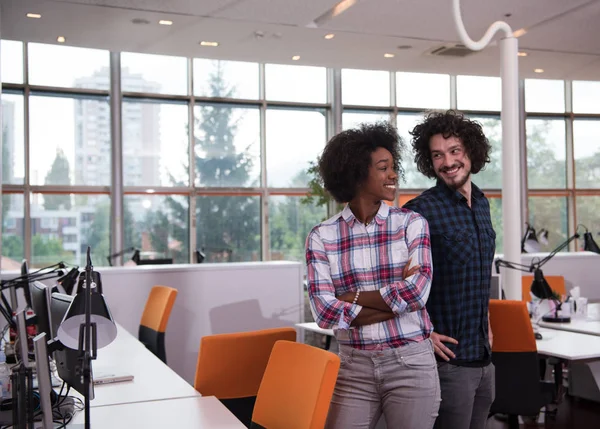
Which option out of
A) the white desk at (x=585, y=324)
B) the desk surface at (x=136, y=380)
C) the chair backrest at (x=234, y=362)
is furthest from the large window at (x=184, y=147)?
the chair backrest at (x=234, y=362)

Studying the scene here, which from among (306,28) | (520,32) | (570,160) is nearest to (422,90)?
(570,160)

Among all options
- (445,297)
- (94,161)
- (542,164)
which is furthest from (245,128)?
(445,297)

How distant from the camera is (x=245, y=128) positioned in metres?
11.4

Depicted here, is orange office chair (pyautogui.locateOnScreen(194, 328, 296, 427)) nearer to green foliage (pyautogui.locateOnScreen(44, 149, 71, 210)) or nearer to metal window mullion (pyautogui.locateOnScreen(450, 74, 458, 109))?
green foliage (pyautogui.locateOnScreen(44, 149, 71, 210))

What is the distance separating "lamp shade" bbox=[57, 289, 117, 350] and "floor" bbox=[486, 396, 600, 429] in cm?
351

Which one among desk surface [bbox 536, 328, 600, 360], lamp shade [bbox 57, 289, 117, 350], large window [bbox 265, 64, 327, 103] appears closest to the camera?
lamp shade [bbox 57, 289, 117, 350]

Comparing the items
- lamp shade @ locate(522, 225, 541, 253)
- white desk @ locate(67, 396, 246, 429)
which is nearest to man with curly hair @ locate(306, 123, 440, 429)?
white desk @ locate(67, 396, 246, 429)

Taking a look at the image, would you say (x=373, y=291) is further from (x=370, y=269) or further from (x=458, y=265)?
(x=458, y=265)

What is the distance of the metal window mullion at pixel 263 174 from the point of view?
37.3 ft

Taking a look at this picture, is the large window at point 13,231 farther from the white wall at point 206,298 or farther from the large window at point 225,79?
the white wall at point 206,298

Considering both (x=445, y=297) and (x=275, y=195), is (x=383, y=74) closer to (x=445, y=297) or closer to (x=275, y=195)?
(x=275, y=195)

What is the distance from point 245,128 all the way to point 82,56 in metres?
2.75

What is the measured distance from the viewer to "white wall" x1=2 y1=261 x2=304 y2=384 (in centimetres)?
572

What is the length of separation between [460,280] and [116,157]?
8.88 metres
